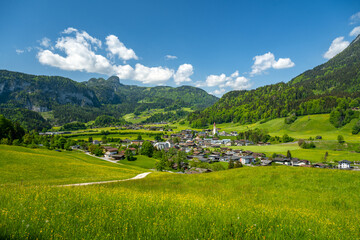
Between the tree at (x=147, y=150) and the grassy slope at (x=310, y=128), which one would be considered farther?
the grassy slope at (x=310, y=128)

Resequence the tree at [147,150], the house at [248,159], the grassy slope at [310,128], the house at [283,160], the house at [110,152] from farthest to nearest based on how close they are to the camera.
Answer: the grassy slope at [310,128]
the tree at [147,150]
the house at [248,159]
the house at [110,152]
the house at [283,160]

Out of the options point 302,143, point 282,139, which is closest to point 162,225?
point 302,143

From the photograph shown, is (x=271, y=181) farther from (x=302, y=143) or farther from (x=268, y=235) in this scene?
(x=302, y=143)

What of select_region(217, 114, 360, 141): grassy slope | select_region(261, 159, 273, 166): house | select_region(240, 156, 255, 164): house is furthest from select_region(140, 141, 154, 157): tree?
select_region(217, 114, 360, 141): grassy slope

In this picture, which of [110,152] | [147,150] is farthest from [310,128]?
[110,152]

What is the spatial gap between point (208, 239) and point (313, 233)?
3691 millimetres

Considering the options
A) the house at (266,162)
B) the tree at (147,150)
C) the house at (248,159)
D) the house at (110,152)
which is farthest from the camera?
the tree at (147,150)

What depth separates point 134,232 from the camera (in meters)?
4.82

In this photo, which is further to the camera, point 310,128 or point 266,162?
point 310,128

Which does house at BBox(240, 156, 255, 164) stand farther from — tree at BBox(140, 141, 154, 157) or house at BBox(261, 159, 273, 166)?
tree at BBox(140, 141, 154, 157)

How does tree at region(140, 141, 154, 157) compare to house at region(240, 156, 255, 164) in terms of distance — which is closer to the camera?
house at region(240, 156, 255, 164)

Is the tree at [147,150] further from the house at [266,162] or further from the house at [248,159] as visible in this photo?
the house at [266,162]

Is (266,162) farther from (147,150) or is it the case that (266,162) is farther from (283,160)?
(147,150)

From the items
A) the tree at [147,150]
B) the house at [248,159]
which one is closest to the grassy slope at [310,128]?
the house at [248,159]
